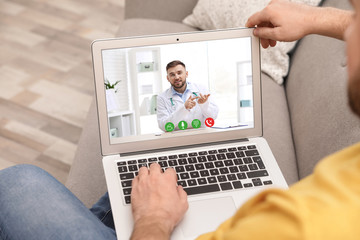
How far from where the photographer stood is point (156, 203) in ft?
3.19

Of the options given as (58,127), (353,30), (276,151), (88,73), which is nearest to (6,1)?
(88,73)

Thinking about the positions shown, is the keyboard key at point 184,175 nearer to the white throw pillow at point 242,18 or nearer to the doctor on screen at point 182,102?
the doctor on screen at point 182,102

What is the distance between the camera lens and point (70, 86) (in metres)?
2.37

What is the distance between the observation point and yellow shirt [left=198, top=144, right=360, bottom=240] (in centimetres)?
52

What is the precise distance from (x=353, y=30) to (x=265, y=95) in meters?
1.06

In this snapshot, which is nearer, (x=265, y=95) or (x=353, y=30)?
(x=353, y=30)

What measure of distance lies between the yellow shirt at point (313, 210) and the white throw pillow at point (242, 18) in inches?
43.4

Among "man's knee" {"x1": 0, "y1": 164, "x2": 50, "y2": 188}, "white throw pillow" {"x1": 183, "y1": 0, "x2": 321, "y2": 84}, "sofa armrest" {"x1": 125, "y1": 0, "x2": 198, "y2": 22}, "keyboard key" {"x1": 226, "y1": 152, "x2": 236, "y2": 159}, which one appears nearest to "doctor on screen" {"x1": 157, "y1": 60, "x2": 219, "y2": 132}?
"keyboard key" {"x1": 226, "y1": 152, "x2": 236, "y2": 159}

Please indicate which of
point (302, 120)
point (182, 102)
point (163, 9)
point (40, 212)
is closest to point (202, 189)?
point (182, 102)

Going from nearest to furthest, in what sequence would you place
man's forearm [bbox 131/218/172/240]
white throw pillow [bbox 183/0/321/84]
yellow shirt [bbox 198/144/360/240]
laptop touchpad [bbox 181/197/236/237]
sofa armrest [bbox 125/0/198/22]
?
1. yellow shirt [bbox 198/144/360/240]
2. man's forearm [bbox 131/218/172/240]
3. laptop touchpad [bbox 181/197/236/237]
4. white throw pillow [bbox 183/0/321/84]
5. sofa armrest [bbox 125/0/198/22]

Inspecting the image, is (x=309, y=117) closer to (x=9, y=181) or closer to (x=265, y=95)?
(x=265, y=95)

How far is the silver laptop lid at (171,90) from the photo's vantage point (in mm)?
1170

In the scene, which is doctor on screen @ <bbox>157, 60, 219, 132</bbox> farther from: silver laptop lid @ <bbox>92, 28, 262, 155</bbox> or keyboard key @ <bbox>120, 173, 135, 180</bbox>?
keyboard key @ <bbox>120, 173, 135, 180</bbox>

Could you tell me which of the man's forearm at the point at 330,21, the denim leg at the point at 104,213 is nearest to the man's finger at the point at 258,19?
the man's forearm at the point at 330,21
